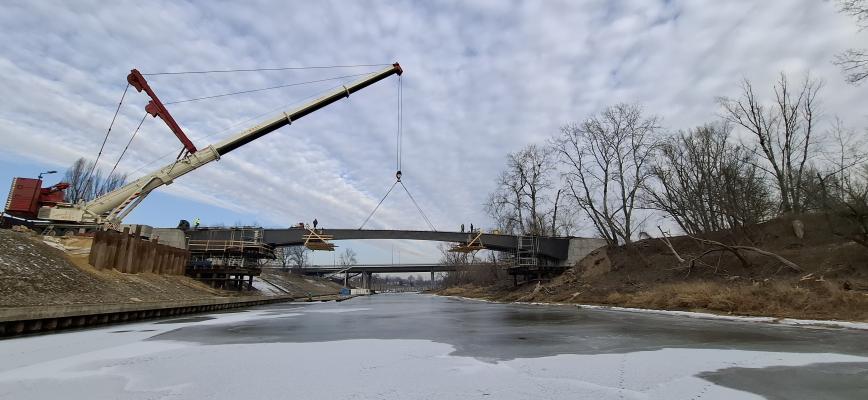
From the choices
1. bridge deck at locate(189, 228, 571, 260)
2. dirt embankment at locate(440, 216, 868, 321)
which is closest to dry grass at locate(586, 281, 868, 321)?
dirt embankment at locate(440, 216, 868, 321)

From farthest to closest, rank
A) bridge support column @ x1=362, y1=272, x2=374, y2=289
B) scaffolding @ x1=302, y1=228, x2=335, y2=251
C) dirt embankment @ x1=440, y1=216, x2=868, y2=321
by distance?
bridge support column @ x1=362, y1=272, x2=374, y2=289 → scaffolding @ x1=302, y1=228, x2=335, y2=251 → dirt embankment @ x1=440, y1=216, x2=868, y2=321

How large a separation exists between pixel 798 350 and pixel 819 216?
24715 mm

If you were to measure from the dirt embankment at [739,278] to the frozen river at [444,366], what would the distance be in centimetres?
645

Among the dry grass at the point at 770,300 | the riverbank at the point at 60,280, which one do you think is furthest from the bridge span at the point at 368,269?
the dry grass at the point at 770,300

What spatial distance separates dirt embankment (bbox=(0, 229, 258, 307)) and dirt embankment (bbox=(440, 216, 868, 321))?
89.2ft

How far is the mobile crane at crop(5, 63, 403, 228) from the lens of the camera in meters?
27.2

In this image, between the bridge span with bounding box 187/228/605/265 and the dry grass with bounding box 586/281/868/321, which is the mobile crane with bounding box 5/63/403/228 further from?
the dry grass with bounding box 586/281/868/321

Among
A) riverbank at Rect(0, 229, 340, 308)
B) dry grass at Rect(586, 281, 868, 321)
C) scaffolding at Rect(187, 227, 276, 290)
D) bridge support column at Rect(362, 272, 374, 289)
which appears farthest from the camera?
bridge support column at Rect(362, 272, 374, 289)

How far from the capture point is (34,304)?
15219 mm

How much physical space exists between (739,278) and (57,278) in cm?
3295

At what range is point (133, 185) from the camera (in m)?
32.2

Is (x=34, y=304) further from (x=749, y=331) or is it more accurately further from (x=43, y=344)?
(x=749, y=331)

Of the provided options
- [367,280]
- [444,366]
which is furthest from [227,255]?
[367,280]

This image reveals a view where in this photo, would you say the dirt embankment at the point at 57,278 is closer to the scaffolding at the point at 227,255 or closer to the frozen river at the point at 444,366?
the frozen river at the point at 444,366
